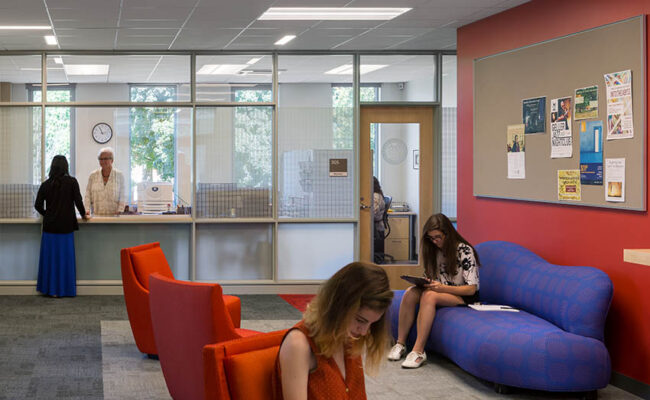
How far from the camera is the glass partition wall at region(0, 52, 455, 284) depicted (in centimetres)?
907

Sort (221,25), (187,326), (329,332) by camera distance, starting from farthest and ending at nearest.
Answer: (221,25), (187,326), (329,332)

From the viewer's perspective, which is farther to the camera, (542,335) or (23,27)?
(23,27)

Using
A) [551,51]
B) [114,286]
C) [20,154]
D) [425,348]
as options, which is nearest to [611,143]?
[551,51]

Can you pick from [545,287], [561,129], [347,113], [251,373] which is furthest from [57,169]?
[251,373]

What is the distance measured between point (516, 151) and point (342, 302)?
434cm

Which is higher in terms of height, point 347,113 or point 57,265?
point 347,113

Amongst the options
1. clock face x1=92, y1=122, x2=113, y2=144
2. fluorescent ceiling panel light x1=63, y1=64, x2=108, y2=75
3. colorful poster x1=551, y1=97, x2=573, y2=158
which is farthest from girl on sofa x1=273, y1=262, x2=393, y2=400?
fluorescent ceiling panel light x1=63, y1=64, x2=108, y2=75

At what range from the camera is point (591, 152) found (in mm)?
5461

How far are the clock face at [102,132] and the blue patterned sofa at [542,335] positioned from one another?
4.99 metres

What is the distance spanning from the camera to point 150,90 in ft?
30.0

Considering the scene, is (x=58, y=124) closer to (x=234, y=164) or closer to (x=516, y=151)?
(x=234, y=164)

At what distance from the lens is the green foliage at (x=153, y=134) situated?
9094 mm

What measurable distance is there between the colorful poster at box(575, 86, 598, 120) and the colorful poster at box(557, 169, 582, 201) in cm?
41

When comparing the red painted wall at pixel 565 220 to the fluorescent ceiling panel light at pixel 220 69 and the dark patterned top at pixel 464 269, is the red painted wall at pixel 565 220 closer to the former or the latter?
the dark patterned top at pixel 464 269
